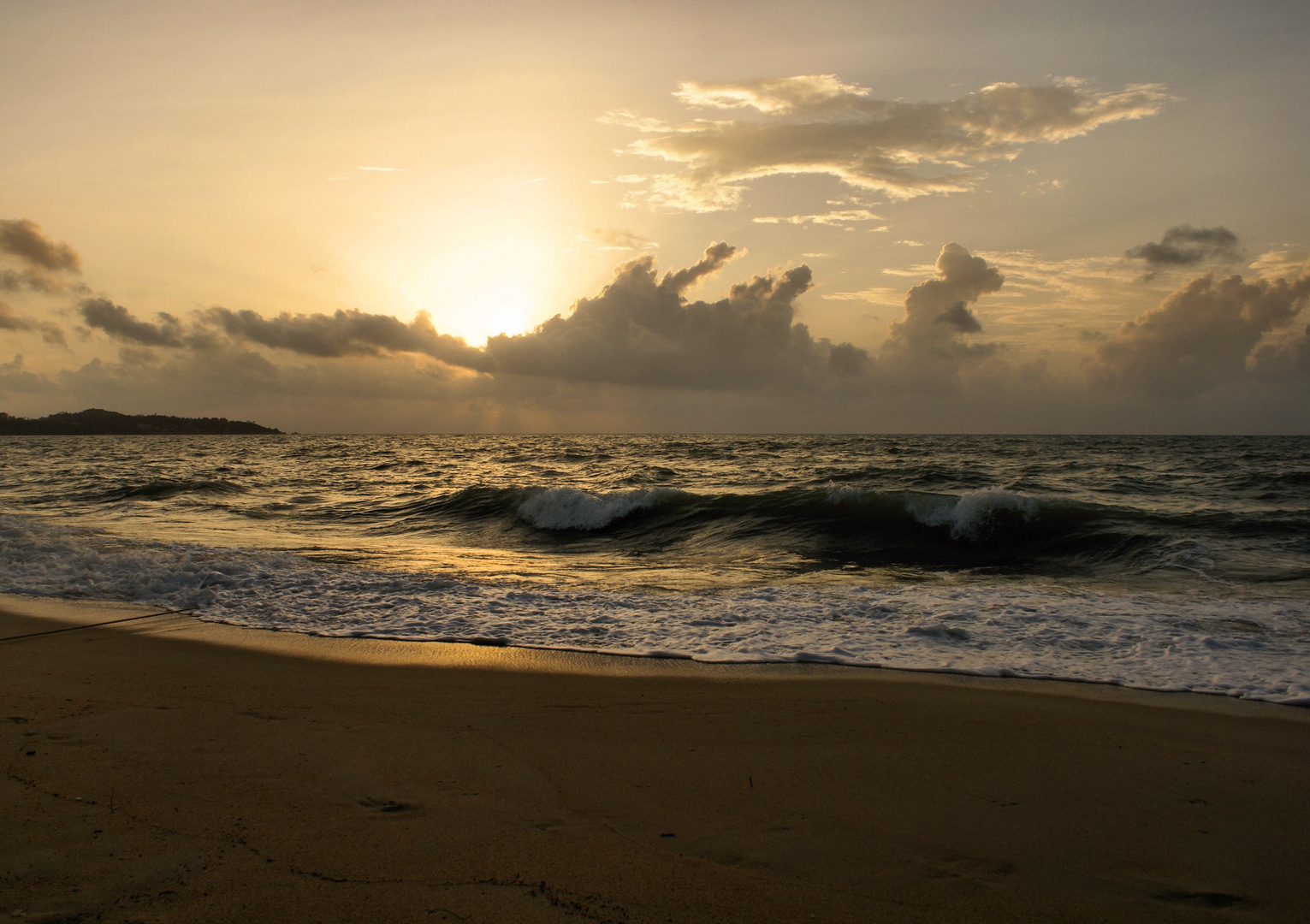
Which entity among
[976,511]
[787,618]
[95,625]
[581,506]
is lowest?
[95,625]

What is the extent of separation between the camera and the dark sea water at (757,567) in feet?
19.1

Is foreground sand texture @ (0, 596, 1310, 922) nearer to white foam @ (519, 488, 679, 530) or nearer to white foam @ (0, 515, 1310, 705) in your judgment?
white foam @ (0, 515, 1310, 705)

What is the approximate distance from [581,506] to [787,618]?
10.2 meters

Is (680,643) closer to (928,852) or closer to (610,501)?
(928,852)

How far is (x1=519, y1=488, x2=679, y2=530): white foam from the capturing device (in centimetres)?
1590

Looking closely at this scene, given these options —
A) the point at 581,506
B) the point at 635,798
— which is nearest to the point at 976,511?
the point at 581,506

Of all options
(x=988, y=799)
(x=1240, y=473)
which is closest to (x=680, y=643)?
(x=988, y=799)

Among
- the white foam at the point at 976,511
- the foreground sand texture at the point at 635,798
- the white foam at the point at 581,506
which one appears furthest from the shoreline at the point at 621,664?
the white foam at the point at 581,506

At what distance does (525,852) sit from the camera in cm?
260

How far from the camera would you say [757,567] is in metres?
10.3

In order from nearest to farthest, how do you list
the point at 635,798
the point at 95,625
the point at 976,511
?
the point at 635,798, the point at 95,625, the point at 976,511

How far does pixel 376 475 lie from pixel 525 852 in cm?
2651

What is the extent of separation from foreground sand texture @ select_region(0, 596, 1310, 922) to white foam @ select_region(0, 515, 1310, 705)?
0.65 meters

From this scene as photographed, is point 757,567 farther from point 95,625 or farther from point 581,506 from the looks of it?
point 95,625
